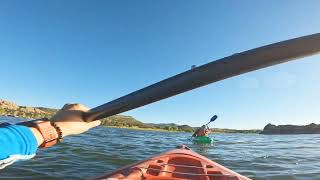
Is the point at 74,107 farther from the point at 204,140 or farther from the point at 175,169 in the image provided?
the point at 204,140

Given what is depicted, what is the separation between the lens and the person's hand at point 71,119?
2.35 m

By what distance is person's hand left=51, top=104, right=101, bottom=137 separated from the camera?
7.70 feet

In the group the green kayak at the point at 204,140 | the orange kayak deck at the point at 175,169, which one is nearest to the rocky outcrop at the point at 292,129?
the green kayak at the point at 204,140

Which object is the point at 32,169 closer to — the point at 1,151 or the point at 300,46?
the point at 1,151

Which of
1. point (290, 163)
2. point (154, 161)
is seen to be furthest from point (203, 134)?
point (154, 161)

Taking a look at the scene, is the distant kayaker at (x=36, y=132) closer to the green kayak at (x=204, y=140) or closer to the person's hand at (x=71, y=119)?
the person's hand at (x=71, y=119)

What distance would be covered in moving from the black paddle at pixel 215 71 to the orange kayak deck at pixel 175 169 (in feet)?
10.7

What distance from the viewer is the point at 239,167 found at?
14258mm

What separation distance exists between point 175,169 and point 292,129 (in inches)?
4045

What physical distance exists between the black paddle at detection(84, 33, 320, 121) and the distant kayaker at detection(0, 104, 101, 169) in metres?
Result: 0.09

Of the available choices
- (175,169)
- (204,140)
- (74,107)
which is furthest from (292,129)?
(74,107)

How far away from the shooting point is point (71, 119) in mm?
2393

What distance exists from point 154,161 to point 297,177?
637 centimetres

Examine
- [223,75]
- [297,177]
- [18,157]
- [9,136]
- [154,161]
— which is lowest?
[297,177]
